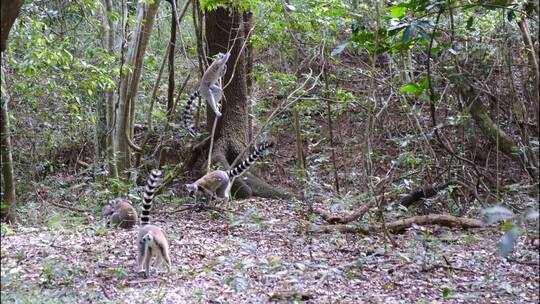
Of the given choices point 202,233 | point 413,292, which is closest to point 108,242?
point 202,233

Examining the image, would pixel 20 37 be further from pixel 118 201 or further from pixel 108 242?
pixel 108 242

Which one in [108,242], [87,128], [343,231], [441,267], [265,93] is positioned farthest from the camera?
[265,93]

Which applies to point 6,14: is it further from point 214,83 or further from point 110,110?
point 110,110

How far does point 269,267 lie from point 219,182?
8.94 feet

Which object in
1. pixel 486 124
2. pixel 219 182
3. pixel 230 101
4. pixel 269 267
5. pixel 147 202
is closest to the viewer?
pixel 269 267

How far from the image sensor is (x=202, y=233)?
675 cm

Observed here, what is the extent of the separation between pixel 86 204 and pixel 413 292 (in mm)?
5123

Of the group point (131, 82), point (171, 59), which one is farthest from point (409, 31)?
point (131, 82)

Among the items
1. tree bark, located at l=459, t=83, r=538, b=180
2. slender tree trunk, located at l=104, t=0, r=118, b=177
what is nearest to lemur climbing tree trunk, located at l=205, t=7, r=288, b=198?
slender tree trunk, located at l=104, t=0, r=118, b=177

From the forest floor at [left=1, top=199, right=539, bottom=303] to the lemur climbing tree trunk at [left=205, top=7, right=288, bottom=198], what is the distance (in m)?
2.71

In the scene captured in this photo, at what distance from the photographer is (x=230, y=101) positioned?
31.5ft

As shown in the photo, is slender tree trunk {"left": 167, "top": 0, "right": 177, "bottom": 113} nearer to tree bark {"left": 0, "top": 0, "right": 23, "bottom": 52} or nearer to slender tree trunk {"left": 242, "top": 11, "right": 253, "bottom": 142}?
slender tree trunk {"left": 242, "top": 11, "right": 253, "bottom": 142}

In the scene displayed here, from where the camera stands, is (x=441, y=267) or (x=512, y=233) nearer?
(x=512, y=233)

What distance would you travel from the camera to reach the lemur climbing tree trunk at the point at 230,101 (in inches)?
366
